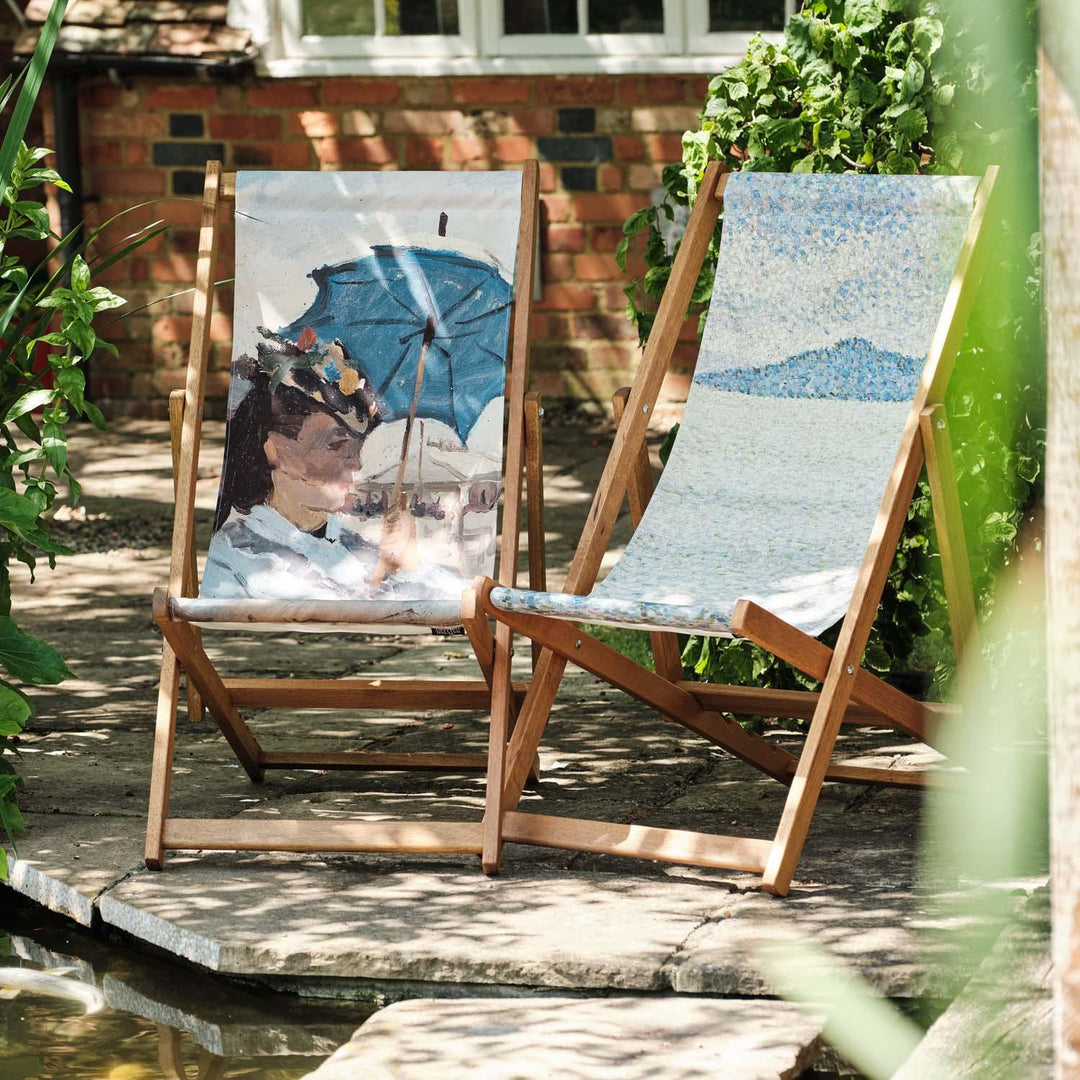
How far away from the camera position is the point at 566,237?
30.5ft

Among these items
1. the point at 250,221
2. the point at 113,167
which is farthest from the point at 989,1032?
the point at 113,167

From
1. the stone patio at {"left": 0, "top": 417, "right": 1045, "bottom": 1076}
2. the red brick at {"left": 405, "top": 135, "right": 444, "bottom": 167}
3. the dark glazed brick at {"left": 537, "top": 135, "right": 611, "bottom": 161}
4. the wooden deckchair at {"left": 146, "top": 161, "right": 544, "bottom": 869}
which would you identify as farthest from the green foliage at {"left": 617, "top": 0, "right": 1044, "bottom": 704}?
the red brick at {"left": 405, "top": 135, "right": 444, "bottom": 167}

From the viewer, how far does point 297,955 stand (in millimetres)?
2988

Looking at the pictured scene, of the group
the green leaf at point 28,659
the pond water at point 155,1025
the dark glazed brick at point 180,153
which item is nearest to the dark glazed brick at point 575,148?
the dark glazed brick at point 180,153

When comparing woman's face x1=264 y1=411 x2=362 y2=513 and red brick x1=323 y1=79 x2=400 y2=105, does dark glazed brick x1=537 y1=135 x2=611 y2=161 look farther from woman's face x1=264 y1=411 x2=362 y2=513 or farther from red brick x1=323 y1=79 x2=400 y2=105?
woman's face x1=264 y1=411 x2=362 y2=513

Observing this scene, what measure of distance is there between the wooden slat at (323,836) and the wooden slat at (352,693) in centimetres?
43

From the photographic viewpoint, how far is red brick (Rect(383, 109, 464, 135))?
9273 mm

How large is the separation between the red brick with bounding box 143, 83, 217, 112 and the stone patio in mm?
4864

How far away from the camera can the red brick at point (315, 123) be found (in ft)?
30.7

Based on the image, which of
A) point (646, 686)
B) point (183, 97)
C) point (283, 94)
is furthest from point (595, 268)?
point (646, 686)

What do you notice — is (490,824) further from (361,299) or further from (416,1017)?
(361,299)

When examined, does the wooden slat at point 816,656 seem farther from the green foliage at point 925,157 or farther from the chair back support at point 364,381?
the chair back support at point 364,381

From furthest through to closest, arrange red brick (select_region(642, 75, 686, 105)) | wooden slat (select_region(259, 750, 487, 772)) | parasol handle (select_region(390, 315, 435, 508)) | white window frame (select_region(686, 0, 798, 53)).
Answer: red brick (select_region(642, 75, 686, 105)) < white window frame (select_region(686, 0, 798, 53)) < wooden slat (select_region(259, 750, 487, 772)) < parasol handle (select_region(390, 315, 435, 508))

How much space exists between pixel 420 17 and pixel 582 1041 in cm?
737
